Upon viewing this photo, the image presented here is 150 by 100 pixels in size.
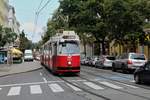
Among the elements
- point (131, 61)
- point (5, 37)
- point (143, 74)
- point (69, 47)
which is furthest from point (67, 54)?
point (5, 37)

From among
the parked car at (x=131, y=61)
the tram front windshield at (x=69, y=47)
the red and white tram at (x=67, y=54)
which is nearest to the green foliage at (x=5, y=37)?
the parked car at (x=131, y=61)

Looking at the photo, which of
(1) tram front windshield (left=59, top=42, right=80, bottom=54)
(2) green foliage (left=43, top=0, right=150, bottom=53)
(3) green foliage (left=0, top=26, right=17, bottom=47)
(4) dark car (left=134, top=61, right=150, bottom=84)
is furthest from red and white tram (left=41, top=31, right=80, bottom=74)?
(3) green foliage (left=0, top=26, right=17, bottom=47)

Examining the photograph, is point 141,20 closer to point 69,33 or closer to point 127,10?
point 127,10

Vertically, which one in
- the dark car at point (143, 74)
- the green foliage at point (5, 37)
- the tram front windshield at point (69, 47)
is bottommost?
the dark car at point (143, 74)

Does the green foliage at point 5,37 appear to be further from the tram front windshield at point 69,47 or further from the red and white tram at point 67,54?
the tram front windshield at point 69,47

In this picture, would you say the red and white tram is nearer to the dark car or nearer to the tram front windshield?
the tram front windshield

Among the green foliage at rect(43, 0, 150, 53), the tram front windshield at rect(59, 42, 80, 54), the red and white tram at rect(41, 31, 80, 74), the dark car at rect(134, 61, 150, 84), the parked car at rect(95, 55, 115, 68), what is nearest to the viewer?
the dark car at rect(134, 61, 150, 84)

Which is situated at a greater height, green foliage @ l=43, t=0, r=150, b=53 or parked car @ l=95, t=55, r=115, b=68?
green foliage @ l=43, t=0, r=150, b=53

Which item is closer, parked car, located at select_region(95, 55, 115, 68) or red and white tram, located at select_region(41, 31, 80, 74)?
red and white tram, located at select_region(41, 31, 80, 74)

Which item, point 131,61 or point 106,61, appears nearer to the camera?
point 131,61

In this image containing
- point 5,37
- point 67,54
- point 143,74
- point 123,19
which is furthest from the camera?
point 5,37

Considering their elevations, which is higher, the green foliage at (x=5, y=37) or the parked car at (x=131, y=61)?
the green foliage at (x=5, y=37)

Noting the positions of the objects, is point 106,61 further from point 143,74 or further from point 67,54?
point 143,74

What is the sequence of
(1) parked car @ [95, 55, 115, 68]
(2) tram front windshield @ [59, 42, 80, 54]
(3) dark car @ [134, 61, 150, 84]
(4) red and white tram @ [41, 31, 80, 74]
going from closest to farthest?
(3) dark car @ [134, 61, 150, 84]
(4) red and white tram @ [41, 31, 80, 74]
(2) tram front windshield @ [59, 42, 80, 54]
(1) parked car @ [95, 55, 115, 68]
